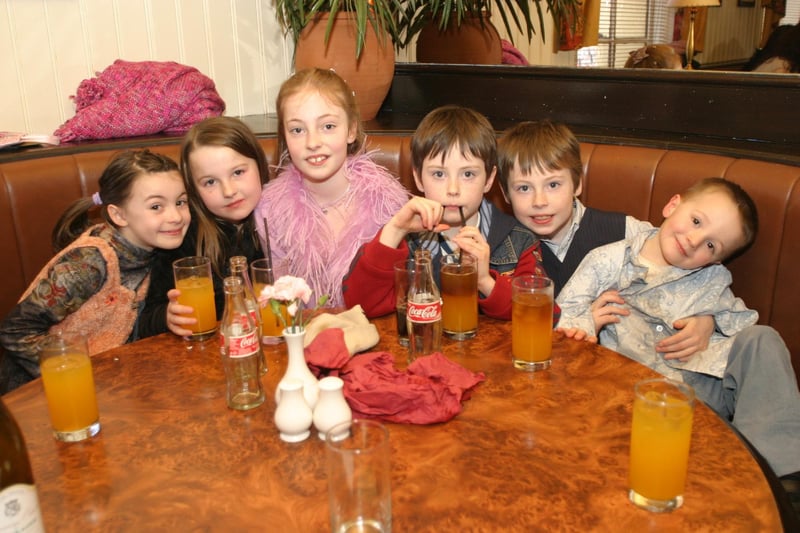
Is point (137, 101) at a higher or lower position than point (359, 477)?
higher

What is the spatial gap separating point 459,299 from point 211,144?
1.02 meters

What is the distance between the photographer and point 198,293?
1.65 metres

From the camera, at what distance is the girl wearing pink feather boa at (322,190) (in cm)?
216

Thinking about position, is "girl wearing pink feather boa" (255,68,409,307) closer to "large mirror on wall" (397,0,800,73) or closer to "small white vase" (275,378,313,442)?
"small white vase" (275,378,313,442)

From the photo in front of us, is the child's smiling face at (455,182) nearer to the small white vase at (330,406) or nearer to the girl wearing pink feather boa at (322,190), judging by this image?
the girl wearing pink feather boa at (322,190)

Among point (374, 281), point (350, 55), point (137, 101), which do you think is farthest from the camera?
point (350, 55)

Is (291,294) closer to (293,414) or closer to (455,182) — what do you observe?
(293,414)

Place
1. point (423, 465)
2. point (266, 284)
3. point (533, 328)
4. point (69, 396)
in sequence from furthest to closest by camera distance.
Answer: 1. point (266, 284)
2. point (533, 328)
3. point (69, 396)
4. point (423, 465)

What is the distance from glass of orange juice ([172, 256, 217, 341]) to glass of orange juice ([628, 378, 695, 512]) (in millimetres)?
1015

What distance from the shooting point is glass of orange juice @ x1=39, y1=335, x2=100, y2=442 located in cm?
120

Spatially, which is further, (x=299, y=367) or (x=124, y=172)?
(x=124, y=172)

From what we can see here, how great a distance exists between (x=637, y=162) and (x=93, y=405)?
1816mm

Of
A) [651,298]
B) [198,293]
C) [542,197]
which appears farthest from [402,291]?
[651,298]

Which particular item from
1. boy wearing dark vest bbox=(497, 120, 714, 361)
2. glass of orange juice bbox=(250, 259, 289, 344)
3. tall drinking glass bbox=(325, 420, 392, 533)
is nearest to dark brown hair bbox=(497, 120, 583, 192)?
boy wearing dark vest bbox=(497, 120, 714, 361)
